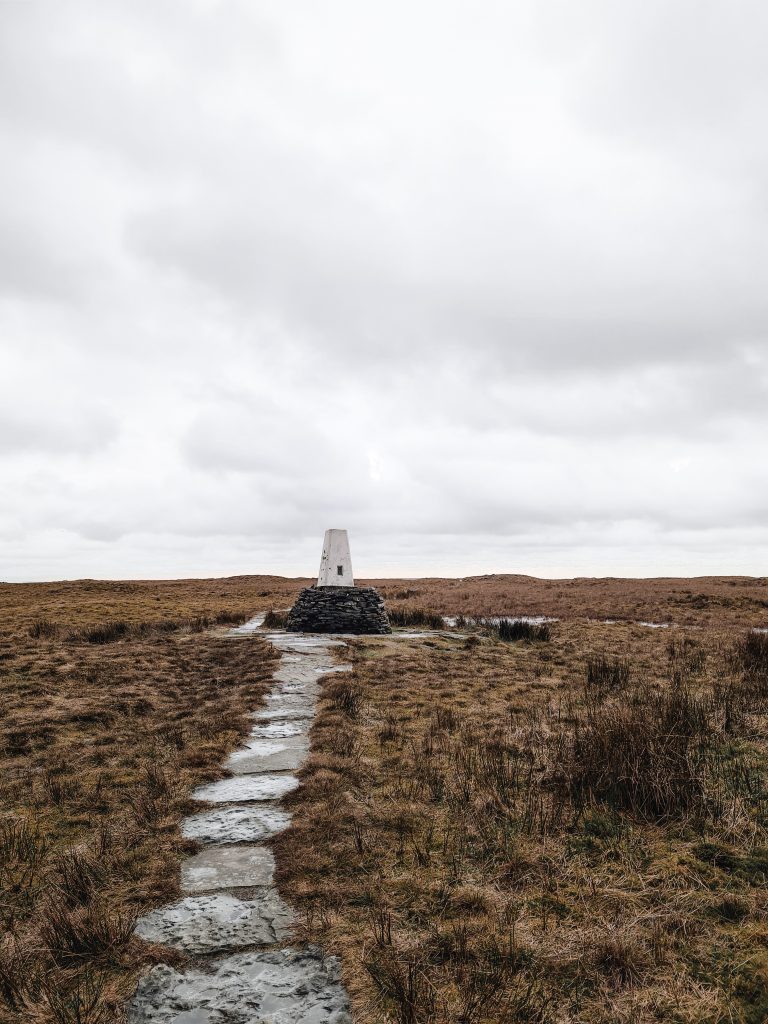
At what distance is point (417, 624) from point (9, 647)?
548 inches

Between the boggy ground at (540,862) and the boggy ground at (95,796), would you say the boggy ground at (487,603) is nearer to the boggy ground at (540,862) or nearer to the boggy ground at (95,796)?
the boggy ground at (95,796)

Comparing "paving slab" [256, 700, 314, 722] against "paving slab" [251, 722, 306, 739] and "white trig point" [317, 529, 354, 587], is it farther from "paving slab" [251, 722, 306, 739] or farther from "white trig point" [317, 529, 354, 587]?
"white trig point" [317, 529, 354, 587]

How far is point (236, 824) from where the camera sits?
538 cm

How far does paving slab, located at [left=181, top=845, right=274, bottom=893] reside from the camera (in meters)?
4.40

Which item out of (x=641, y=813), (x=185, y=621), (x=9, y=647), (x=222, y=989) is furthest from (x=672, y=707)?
(x=185, y=621)

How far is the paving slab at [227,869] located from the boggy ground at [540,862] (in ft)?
0.66

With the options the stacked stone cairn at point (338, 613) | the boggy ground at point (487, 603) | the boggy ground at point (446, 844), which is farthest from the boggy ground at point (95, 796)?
the boggy ground at point (487, 603)

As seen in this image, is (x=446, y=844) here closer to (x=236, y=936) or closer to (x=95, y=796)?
(x=236, y=936)

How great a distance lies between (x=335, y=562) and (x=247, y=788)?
14834 millimetres

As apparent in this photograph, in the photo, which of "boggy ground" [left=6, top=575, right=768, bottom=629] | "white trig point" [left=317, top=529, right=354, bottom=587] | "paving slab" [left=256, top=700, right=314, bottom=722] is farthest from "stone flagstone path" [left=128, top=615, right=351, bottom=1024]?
"boggy ground" [left=6, top=575, right=768, bottom=629]

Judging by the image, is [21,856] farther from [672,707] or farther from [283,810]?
[672,707]

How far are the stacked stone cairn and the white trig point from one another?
1.34ft

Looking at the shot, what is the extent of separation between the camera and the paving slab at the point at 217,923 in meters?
3.71

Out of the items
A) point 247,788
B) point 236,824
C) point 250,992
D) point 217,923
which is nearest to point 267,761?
point 247,788
